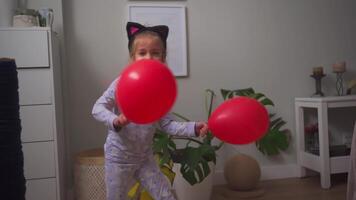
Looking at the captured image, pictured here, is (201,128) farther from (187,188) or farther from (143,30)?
(187,188)

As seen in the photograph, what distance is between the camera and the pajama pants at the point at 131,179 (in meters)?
1.29

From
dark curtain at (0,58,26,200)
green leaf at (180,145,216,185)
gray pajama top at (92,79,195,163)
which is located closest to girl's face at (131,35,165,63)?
gray pajama top at (92,79,195,163)

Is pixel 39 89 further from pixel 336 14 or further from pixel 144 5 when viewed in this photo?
pixel 336 14

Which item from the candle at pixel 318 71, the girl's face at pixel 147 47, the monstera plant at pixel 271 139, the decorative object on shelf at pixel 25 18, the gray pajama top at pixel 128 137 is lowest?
the monstera plant at pixel 271 139

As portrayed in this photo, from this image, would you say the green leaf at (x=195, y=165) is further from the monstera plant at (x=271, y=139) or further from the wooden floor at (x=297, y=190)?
the monstera plant at (x=271, y=139)

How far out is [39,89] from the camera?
1886mm

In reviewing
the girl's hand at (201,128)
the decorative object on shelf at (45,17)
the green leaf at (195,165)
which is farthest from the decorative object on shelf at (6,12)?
the girl's hand at (201,128)

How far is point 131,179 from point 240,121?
57 cm

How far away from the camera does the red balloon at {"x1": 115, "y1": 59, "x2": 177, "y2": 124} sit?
3.00 feet

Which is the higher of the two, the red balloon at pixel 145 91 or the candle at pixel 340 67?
the candle at pixel 340 67

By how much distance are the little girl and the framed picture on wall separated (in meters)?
1.15

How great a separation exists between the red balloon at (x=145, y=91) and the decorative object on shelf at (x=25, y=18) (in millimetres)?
1286

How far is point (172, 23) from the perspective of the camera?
251cm

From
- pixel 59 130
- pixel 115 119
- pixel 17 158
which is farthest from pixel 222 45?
pixel 17 158
